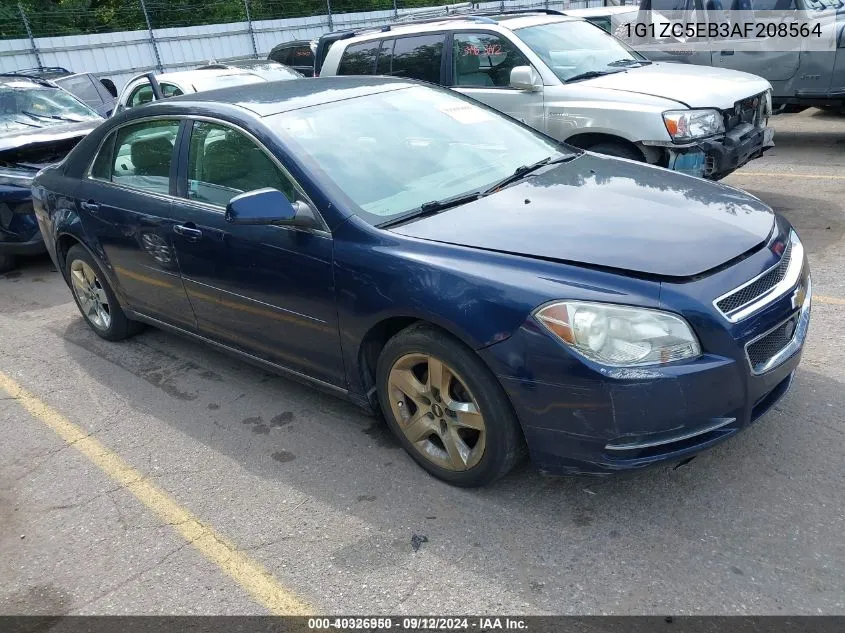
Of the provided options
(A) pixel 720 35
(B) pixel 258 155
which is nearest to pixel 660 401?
(B) pixel 258 155

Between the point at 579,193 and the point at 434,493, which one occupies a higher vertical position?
the point at 579,193

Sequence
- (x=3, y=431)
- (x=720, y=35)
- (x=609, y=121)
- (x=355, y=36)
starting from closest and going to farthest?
(x=3, y=431)
(x=609, y=121)
(x=355, y=36)
(x=720, y=35)

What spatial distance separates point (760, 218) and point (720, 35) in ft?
24.1

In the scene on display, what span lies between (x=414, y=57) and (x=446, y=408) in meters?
5.34

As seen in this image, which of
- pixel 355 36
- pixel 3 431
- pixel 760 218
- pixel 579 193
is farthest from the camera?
pixel 355 36

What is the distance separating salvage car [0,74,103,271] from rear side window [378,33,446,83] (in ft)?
10.7

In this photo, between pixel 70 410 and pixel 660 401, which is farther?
pixel 70 410

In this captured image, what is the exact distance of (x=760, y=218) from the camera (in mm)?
3320

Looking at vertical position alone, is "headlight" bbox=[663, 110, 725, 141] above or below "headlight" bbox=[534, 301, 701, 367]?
below

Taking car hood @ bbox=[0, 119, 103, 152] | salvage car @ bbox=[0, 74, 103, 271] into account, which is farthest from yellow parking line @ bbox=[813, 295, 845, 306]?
car hood @ bbox=[0, 119, 103, 152]

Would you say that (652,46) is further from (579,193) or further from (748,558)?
(748,558)

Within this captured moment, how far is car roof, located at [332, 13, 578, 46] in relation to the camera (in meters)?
7.19

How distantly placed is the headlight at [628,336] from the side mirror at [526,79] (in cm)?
447

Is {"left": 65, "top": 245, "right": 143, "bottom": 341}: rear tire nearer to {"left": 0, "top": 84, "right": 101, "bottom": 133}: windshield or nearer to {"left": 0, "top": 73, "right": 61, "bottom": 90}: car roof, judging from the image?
{"left": 0, "top": 84, "right": 101, "bottom": 133}: windshield
